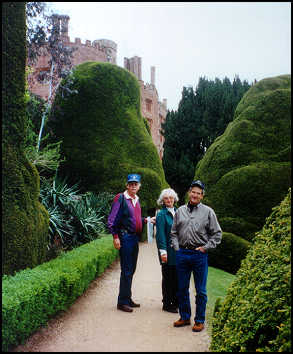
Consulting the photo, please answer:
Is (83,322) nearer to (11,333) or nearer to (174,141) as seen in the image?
(11,333)

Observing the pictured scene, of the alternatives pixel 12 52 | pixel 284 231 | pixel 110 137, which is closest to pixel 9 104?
pixel 12 52

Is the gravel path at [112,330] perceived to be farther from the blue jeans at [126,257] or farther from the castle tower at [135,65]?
the castle tower at [135,65]

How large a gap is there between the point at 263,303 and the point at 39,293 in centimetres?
245

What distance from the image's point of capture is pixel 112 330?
3.77 m

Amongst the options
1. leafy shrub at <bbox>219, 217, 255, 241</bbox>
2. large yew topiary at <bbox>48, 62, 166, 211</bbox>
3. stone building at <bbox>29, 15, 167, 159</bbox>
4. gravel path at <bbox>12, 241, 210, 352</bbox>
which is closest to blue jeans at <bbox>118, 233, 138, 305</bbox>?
gravel path at <bbox>12, 241, 210, 352</bbox>

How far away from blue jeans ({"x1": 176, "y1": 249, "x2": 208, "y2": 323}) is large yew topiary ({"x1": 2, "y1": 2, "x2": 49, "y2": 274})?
2263 millimetres

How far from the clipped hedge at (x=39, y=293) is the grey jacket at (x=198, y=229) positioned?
5.24ft

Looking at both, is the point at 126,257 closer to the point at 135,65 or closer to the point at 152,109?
the point at 152,109

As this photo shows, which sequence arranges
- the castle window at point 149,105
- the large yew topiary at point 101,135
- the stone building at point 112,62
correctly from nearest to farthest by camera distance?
1. the large yew topiary at point 101,135
2. the stone building at point 112,62
3. the castle window at point 149,105

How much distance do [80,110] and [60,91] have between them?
121 cm

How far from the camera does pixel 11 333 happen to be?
3000mm

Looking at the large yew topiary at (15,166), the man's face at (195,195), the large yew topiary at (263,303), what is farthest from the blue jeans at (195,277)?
the large yew topiary at (15,166)

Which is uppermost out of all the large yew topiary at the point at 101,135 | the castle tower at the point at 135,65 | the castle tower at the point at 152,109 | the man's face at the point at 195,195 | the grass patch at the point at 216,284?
the castle tower at the point at 135,65

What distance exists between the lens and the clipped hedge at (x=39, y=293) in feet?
9.91
